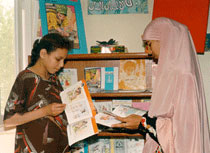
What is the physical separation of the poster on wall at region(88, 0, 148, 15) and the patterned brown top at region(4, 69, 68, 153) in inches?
32.9

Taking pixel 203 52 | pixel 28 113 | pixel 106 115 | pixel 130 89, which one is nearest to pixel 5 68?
pixel 28 113

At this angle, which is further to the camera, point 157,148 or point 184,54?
point 157,148

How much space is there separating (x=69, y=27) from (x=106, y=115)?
0.85 meters

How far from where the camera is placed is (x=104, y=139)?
217cm

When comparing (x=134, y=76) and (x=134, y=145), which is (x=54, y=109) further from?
(x=134, y=145)

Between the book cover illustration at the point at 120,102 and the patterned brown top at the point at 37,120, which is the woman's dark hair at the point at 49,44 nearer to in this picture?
the patterned brown top at the point at 37,120

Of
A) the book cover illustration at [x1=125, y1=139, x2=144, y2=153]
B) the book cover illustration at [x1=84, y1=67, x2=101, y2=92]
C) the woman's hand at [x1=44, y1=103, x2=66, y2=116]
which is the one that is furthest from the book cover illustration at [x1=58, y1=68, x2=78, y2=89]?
the book cover illustration at [x1=125, y1=139, x2=144, y2=153]

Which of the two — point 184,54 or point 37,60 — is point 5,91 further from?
point 184,54

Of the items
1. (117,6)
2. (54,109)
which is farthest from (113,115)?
(117,6)

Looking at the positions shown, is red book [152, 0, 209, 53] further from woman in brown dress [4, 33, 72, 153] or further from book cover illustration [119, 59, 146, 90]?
woman in brown dress [4, 33, 72, 153]

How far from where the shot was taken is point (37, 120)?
1.70 metres

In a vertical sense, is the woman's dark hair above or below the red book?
below

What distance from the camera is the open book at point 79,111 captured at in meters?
1.70

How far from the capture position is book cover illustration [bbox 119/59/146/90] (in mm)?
2035
